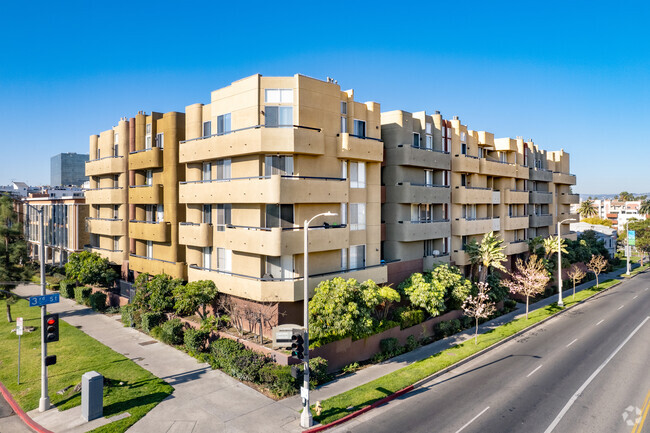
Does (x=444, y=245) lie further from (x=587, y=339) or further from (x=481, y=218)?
(x=587, y=339)

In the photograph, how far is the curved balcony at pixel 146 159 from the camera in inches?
1389

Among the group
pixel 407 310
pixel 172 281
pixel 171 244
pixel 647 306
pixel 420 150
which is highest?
pixel 420 150

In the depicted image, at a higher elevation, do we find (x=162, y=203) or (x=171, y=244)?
(x=162, y=203)

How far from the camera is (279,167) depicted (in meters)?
26.1

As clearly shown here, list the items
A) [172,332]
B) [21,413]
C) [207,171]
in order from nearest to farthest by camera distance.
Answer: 1. [21,413]
2. [172,332]
3. [207,171]

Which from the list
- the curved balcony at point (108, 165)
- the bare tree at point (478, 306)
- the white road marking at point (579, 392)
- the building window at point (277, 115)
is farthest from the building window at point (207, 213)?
the white road marking at point (579, 392)

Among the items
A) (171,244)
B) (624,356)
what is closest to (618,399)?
(624,356)

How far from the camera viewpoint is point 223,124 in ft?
94.2

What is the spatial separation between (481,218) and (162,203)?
32.3 m

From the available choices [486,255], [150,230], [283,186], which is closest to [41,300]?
[283,186]

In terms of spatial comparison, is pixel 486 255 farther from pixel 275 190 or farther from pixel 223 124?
pixel 223 124

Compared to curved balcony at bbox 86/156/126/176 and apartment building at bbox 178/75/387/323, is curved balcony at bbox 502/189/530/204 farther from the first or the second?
curved balcony at bbox 86/156/126/176

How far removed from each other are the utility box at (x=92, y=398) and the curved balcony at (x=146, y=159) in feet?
71.2

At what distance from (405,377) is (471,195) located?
924 inches
